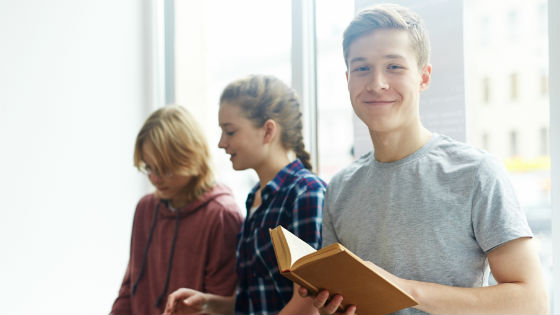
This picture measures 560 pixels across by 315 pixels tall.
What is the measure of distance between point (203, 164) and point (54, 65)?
1035 mm

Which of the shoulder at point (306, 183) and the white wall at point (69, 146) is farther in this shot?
the white wall at point (69, 146)

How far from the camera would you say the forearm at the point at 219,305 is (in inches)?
68.0

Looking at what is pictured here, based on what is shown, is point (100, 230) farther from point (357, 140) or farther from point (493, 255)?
point (493, 255)

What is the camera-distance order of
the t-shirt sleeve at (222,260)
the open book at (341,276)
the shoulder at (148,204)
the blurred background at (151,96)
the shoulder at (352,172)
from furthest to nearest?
1. the shoulder at (148,204)
2. the t-shirt sleeve at (222,260)
3. the blurred background at (151,96)
4. the shoulder at (352,172)
5. the open book at (341,276)

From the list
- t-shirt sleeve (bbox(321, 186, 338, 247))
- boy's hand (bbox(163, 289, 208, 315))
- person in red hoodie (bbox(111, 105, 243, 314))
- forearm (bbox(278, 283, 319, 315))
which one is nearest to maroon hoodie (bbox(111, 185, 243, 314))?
person in red hoodie (bbox(111, 105, 243, 314))

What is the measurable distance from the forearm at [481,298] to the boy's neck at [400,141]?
12.8 inches

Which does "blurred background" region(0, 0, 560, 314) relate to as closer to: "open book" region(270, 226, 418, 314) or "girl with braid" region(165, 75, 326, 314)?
"girl with braid" region(165, 75, 326, 314)

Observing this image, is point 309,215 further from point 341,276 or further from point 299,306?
point 341,276

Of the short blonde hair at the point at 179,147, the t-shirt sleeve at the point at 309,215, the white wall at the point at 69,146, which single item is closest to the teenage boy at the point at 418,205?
Answer: the t-shirt sleeve at the point at 309,215

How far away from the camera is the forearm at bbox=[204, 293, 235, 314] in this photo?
1.73m

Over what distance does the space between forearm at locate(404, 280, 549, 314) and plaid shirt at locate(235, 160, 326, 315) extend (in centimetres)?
45

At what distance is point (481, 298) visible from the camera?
3.40 feet

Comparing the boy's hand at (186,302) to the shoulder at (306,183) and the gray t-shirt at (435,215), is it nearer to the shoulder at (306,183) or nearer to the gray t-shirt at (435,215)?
the shoulder at (306,183)

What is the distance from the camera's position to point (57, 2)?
247cm
